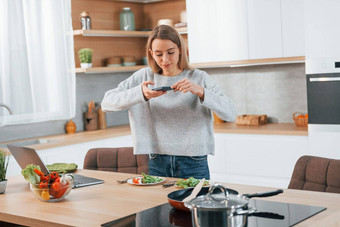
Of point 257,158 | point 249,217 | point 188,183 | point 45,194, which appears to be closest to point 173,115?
point 188,183

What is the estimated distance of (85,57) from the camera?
5152 mm

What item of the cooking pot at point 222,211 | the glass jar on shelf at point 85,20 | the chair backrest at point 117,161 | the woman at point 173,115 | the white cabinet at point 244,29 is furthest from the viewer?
the glass jar on shelf at point 85,20

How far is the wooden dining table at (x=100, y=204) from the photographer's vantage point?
2074 millimetres

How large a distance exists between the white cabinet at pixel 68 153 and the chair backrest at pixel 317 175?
2250 mm

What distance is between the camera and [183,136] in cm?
298

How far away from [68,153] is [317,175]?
2.49 metres

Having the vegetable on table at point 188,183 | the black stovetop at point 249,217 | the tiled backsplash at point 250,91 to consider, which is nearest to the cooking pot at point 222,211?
the black stovetop at point 249,217

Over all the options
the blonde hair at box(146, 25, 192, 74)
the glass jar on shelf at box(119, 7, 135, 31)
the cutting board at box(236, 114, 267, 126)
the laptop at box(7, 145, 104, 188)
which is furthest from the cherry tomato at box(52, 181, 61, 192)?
the glass jar on shelf at box(119, 7, 135, 31)

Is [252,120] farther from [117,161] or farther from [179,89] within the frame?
[179,89]

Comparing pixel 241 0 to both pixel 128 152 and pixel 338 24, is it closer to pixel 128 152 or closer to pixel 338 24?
pixel 338 24

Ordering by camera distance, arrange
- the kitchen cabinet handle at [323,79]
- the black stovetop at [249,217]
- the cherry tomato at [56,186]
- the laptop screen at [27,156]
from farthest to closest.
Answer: the kitchen cabinet handle at [323,79]
the laptop screen at [27,156]
the cherry tomato at [56,186]
the black stovetop at [249,217]

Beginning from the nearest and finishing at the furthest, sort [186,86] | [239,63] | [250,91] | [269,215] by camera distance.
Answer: [269,215] < [186,86] < [239,63] < [250,91]

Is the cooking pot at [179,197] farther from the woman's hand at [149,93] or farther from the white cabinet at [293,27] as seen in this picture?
the white cabinet at [293,27]

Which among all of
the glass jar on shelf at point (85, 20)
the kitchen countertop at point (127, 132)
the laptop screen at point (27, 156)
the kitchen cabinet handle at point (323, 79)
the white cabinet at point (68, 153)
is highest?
the glass jar on shelf at point (85, 20)
